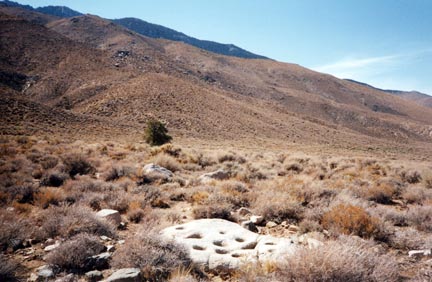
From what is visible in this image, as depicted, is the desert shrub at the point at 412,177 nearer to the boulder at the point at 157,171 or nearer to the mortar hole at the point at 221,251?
the boulder at the point at 157,171

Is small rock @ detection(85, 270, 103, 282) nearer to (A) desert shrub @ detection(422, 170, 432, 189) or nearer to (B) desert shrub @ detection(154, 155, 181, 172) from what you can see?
(B) desert shrub @ detection(154, 155, 181, 172)

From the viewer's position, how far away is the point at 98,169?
11.0m

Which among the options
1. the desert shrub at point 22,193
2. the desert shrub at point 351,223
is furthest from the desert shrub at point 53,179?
the desert shrub at point 351,223

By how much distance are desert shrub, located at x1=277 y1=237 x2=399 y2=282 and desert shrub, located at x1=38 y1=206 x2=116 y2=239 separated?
344 centimetres

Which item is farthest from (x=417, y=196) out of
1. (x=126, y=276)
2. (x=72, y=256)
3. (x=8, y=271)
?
(x=8, y=271)

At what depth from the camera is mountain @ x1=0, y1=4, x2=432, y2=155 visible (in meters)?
36.7

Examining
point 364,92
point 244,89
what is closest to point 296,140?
point 244,89

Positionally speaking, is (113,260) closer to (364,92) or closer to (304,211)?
(304,211)

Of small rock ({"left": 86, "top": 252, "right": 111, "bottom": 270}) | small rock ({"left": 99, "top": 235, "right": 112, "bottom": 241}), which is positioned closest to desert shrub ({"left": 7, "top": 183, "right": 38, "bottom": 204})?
small rock ({"left": 99, "top": 235, "right": 112, "bottom": 241})

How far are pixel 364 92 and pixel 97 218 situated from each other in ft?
455

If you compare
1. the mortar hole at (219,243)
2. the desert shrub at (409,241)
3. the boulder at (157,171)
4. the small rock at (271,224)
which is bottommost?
the boulder at (157,171)

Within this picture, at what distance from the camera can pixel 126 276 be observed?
326 cm

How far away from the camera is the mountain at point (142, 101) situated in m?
36.7

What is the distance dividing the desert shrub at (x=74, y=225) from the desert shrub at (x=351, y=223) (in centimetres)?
439
